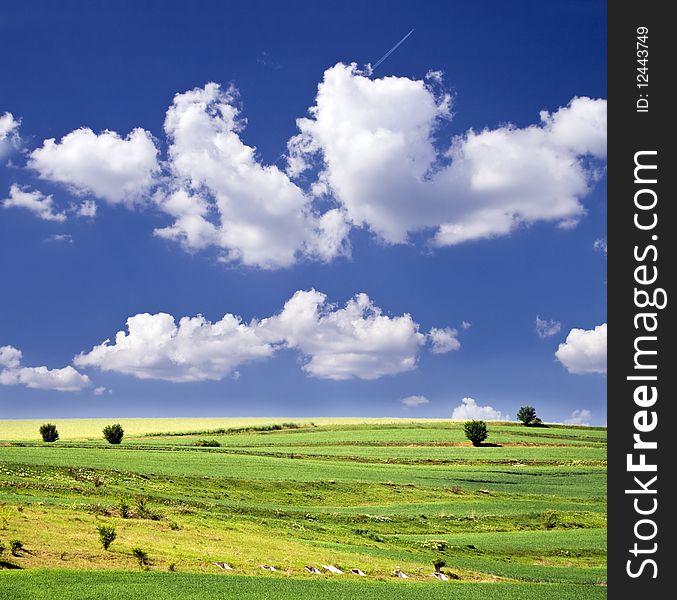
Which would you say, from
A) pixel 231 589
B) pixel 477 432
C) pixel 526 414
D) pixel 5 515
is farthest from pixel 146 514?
pixel 526 414

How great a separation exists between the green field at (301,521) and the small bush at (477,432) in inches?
581

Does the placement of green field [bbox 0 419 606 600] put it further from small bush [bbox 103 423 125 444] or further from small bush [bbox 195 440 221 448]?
small bush [bbox 103 423 125 444]

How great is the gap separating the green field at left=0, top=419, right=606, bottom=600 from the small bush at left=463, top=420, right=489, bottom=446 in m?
14.8

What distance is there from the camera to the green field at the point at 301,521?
39500mm

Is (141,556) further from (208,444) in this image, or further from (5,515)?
(208,444)

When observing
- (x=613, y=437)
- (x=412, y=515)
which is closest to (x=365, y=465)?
(x=412, y=515)

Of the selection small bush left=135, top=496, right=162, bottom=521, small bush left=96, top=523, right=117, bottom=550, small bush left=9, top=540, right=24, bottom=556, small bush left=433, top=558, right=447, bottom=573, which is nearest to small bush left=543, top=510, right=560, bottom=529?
small bush left=433, top=558, right=447, bottom=573

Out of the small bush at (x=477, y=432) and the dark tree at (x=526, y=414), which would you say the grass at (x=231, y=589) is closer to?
the small bush at (x=477, y=432)

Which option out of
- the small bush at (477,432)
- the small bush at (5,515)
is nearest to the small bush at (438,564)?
the small bush at (5,515)

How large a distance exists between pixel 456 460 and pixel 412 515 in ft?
152

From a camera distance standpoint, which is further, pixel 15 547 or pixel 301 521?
pixel 301 521

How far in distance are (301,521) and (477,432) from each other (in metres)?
82.3

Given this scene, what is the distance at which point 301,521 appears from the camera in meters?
63.9

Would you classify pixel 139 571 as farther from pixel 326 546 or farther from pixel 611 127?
pixel 611 127
